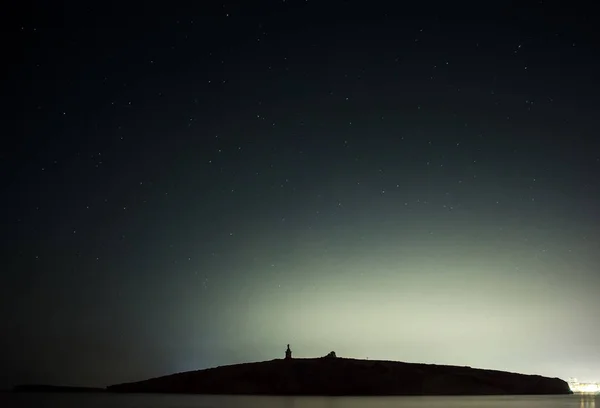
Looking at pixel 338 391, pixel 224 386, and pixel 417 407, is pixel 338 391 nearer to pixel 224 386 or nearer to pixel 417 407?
pixel 224 386

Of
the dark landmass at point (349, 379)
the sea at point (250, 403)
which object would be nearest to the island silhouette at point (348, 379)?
the dark landmass at point (349, 379)

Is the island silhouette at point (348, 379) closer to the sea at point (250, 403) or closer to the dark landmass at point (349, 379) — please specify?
the dark landmass at point (349, 379)

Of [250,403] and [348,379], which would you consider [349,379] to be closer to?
[348,379]

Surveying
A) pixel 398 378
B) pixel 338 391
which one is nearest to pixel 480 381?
pixel 398 378

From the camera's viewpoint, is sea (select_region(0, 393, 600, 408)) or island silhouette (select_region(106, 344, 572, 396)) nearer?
sea (select_region(0, 393, 600, 408))

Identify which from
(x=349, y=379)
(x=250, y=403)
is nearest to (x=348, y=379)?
(x=349, y=379)

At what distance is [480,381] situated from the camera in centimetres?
14550

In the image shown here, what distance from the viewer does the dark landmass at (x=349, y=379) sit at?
463ft

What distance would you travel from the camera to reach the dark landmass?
141 metres

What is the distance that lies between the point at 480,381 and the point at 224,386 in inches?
2188

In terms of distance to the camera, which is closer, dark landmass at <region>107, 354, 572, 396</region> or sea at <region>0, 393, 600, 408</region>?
sea at <region>0, 393, 600, 408</region>

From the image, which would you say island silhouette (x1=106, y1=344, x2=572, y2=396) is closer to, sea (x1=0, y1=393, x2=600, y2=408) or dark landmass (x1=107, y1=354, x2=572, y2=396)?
dark landmass (x1=107, y1=354, x2=572, y2=396)

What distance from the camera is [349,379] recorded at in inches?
5615

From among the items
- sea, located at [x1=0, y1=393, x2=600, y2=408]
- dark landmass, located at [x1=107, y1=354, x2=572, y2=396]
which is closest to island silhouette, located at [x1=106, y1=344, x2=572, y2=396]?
dark landmass, located at [x1=107, y1=354, x2=572, y2=396]
